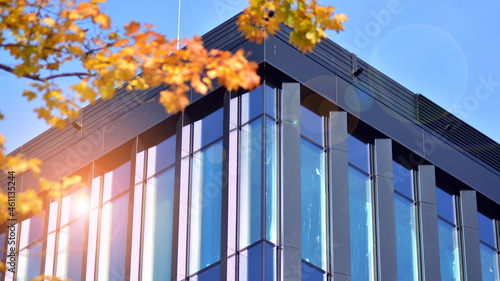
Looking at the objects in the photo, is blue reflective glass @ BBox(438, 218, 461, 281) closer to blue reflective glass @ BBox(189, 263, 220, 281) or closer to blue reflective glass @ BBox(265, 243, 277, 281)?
blue reflective glass @ BBox(265, 243, 277, 281)

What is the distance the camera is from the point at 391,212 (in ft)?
72.5

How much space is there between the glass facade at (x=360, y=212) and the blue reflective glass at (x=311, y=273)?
1.28 metres

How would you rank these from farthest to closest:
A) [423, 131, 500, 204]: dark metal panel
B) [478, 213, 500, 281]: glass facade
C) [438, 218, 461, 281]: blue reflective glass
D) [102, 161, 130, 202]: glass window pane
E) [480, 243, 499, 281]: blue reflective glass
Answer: [478, 213, 500, 281]: glass facade → [480, 243, 499, 281]: blue reflective glass → [423, 131, 500, 204]: dark metal panel → [438, 218, 461, 281]: blue reflective glass → [102, 161, 130, 202]: glass window pane

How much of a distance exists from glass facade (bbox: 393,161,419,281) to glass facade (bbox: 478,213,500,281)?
3.65m

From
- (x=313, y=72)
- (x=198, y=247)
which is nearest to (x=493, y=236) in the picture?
(x=313, y=72)

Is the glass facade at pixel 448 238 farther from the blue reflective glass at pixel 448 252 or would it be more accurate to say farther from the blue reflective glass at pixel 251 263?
the blue reflective glass at pixel 251 263

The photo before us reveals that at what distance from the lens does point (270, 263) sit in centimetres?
1848

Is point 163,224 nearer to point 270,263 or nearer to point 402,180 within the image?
point 270,263

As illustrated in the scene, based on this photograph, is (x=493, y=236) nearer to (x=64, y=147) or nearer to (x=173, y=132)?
(x=173, y=132)

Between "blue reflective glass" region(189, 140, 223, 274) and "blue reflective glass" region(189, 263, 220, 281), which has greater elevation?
"blue reflective glass" region(189, 140, 223, 274)

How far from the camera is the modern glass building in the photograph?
19.6 metres

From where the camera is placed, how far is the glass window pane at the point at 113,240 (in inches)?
904

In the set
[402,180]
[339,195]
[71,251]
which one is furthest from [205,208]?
[71,251]

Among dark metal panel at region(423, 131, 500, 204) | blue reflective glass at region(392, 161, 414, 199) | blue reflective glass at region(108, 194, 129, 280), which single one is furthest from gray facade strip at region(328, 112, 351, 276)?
blue reflective glass at region(108, 194, 129, 280)
